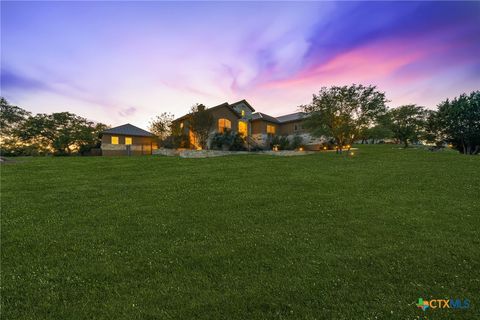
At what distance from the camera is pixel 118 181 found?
14.5 meters

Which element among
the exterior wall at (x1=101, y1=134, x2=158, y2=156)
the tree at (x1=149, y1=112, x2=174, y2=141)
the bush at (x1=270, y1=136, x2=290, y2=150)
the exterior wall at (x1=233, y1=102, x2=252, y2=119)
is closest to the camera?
the tree at (x1=149, y1=112, x2=174, y2=141)

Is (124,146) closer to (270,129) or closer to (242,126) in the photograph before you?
(242,126)

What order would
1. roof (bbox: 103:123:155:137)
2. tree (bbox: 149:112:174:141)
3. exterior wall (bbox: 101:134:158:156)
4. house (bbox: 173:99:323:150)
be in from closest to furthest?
tree (bbox: 149:112:174:141)
house (bbox: 173:99:323:150)
exterior wall (bbox: 101:134:158:156)
roof (bbox: 103:123:155:137)

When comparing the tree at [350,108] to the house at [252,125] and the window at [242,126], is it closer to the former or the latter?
the house at [252,125]

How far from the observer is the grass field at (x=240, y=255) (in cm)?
357

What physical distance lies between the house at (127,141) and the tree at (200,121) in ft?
40.2

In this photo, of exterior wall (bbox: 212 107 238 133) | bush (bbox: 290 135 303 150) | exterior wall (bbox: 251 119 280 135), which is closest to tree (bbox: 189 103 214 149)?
exterior wall (bbox: 212 107 238 133)

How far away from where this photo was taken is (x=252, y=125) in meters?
46.5

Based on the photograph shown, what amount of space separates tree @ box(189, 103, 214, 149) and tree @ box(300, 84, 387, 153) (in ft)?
58.4

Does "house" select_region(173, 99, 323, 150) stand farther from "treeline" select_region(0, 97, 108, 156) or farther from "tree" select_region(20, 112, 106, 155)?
"treeline" select_region(0, 97, 108, 156)

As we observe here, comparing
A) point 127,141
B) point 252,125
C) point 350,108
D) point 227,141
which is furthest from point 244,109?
point 127,141

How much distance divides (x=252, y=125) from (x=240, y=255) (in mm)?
42720

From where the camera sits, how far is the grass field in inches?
140

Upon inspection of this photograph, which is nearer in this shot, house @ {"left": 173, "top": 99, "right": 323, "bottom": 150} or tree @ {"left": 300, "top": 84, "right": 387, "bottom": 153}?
tree @ {"left": 300, "top": 84, "right": 387, "bottom": 153}
